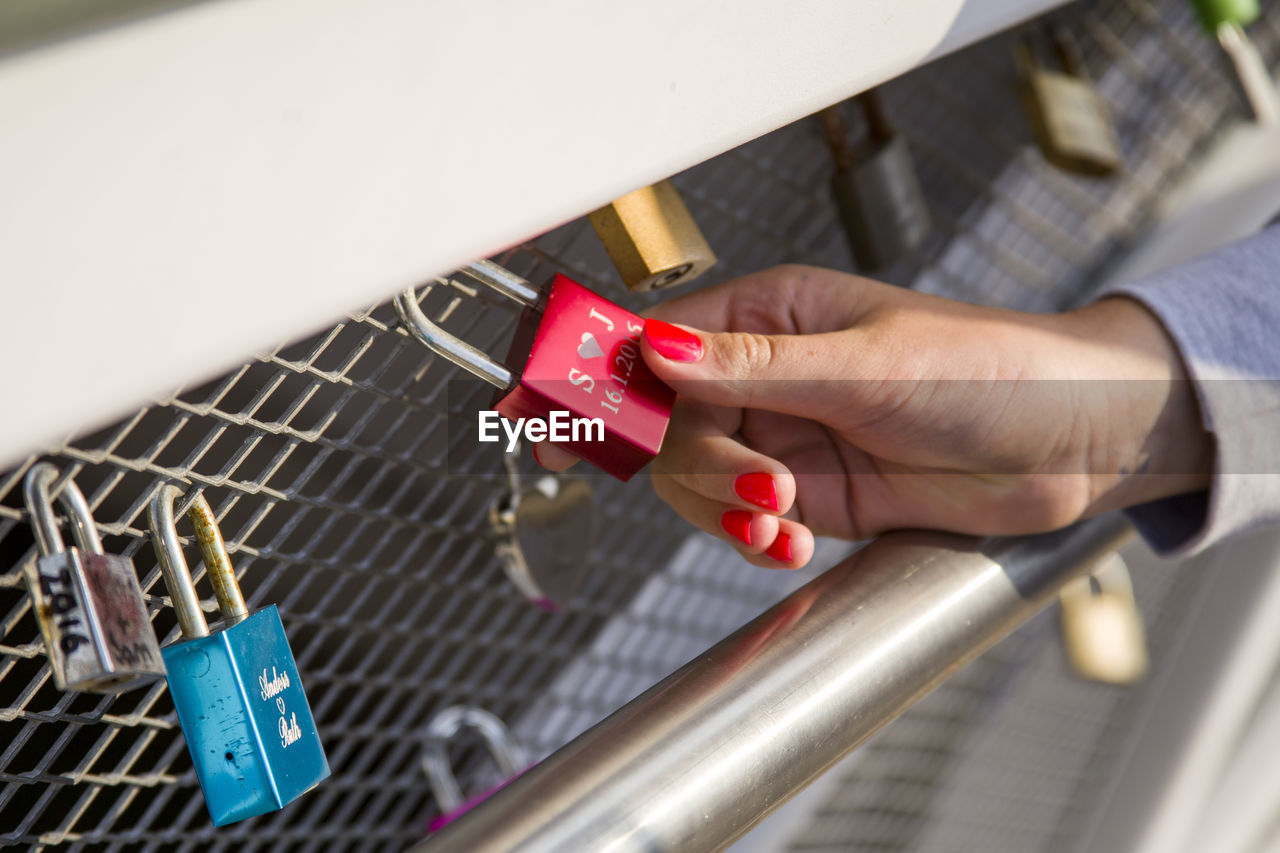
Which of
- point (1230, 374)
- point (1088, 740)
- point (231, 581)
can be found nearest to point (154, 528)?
point (231, 581)

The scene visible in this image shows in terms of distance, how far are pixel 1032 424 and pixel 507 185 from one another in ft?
1.36

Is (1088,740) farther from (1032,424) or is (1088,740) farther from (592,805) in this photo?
(592,805)

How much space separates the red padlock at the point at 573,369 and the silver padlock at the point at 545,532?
0.22 m

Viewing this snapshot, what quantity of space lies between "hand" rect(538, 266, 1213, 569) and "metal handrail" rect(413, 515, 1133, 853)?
0.25 ft

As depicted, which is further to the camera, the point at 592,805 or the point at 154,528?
the point at 154,528

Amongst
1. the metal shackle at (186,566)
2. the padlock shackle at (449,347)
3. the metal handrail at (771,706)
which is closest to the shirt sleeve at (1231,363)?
the metal handrail at (771,706)

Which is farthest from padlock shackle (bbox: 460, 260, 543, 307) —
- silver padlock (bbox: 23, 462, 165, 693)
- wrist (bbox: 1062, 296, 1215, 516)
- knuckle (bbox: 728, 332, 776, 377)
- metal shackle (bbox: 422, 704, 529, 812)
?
metal shackle (bbox: 422, 704, 529, 812)

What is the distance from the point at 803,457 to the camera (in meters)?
0.68

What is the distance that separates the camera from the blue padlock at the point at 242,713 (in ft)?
1.22

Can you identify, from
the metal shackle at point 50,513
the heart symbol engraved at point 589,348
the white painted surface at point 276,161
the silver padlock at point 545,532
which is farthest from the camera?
the silver padlock at point 545,532

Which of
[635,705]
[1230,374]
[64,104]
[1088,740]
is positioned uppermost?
[64,104]

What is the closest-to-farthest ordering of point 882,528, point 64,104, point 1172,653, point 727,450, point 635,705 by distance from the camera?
1. point 64,104
2. point 635,705
3. point 727,450
4. point 882,528
5. point 1172,653

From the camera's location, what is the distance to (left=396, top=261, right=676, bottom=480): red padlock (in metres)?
0.44

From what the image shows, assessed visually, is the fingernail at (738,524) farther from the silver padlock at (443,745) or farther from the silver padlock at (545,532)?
the silver padlock at (443,745)
